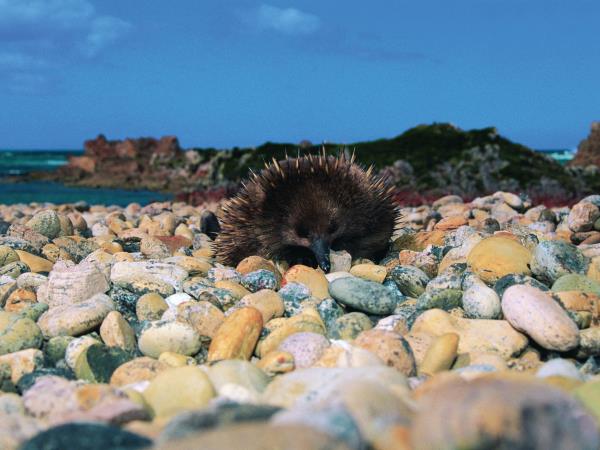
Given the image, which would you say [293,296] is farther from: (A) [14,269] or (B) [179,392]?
(A) [14,269]

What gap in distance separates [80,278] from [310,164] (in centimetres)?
182

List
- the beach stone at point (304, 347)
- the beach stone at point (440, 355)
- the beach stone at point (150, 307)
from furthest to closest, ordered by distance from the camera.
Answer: the beach stone at point (150, 307)
the beach stone at point (440, 355)
the beach stone at point (304, 347)

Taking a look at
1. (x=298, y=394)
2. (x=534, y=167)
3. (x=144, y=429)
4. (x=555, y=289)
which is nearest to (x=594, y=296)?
(x=555, y=289)

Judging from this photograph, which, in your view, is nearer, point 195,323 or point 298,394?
point 298,394

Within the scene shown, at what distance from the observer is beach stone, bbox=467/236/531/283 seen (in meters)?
4.32

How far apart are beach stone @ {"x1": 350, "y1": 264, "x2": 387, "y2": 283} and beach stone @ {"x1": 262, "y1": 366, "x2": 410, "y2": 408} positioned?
1991mm

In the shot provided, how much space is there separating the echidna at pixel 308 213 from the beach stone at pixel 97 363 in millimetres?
1888

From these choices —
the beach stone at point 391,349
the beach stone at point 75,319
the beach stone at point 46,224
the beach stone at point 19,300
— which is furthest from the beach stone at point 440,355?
the beach stone at point 46,224

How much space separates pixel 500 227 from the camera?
6.63m

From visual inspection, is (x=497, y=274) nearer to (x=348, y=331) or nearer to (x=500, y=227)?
(x=348, y=331)

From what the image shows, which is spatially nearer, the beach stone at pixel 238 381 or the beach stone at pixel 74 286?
the beach stone at pixel 238 381

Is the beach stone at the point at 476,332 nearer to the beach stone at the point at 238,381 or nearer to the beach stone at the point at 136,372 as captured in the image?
the beach stone at the point at 238,381

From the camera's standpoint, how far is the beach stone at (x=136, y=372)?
3.00 metres

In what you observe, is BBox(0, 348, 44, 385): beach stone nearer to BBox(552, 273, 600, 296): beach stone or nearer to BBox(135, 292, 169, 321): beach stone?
BBox(135, 292, 169, 321): beach stone
